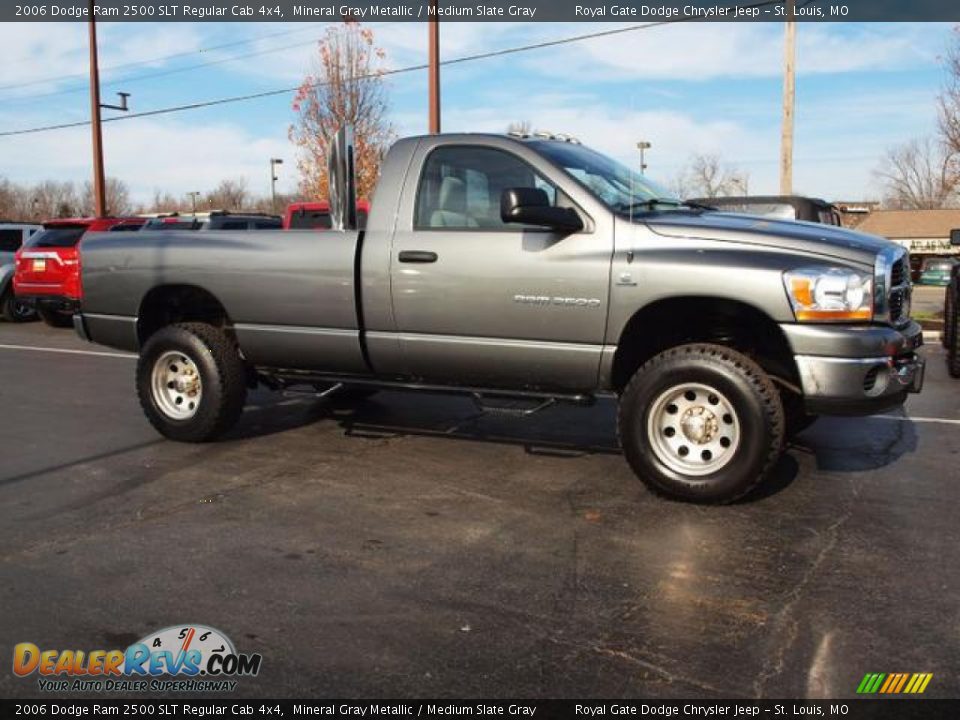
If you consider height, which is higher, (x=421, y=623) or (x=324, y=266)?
(x=324, y=266)

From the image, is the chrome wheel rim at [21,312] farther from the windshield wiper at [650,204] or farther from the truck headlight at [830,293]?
the truck headlight at [830,293]

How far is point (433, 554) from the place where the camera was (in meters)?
4.15

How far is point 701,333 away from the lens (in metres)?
5.24

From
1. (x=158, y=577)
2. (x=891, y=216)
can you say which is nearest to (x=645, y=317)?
(x=158, y=577)

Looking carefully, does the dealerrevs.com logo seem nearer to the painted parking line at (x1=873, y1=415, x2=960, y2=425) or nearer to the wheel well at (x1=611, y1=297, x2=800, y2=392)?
the wheel well at (x1=611, y1=297, x2=800, y2=392)

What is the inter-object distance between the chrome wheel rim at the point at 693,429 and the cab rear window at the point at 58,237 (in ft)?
40.6

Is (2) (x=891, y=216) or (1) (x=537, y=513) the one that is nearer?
(1) (x=537, y=513)

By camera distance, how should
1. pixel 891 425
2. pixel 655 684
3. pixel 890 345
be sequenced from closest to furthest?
1. pixel 655 684
2. pixel 890 345
3. pixel 891 425

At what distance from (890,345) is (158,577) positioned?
12.6 feet

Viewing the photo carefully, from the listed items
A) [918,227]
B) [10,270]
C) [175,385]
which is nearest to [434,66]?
[10,270]

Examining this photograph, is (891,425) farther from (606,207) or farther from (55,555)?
(55,555)

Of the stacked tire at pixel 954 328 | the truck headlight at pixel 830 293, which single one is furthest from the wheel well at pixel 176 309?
the stacked tire at pixel 954 328

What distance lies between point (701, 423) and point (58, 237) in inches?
516
